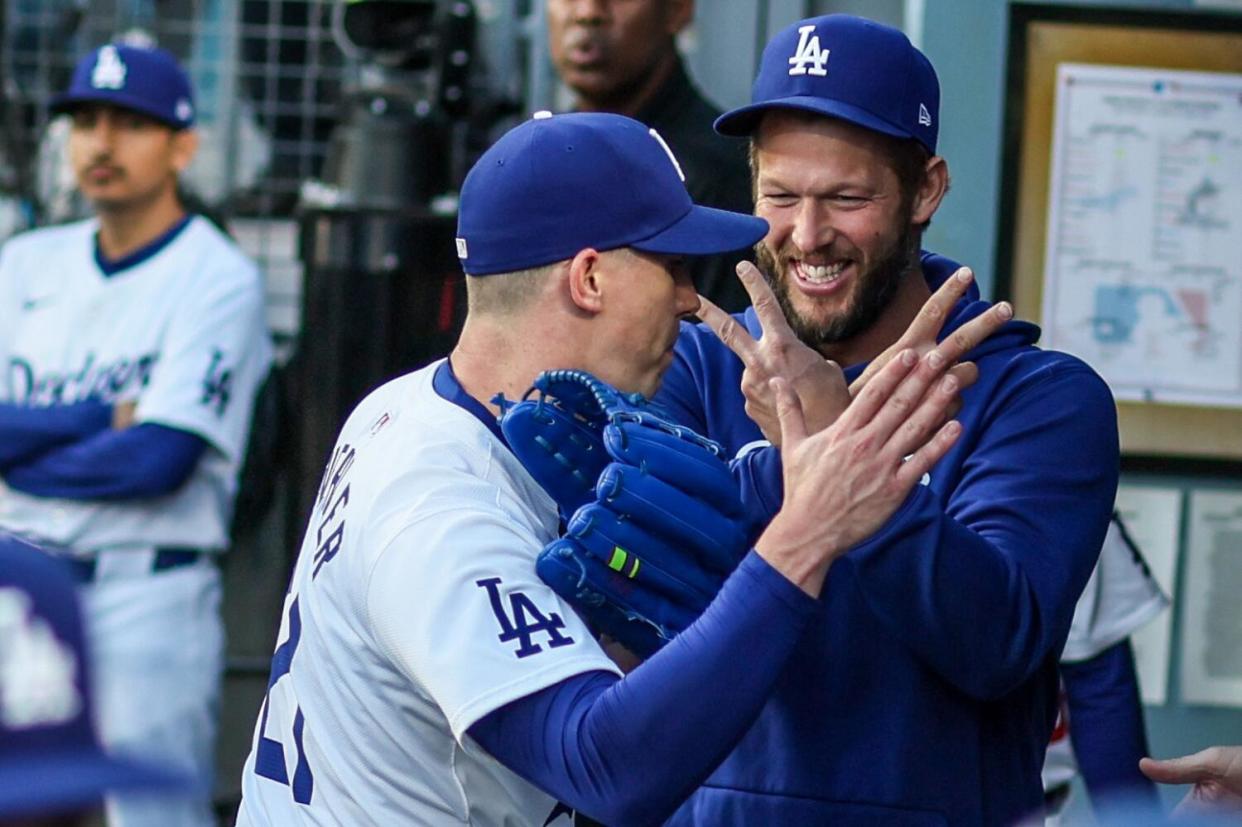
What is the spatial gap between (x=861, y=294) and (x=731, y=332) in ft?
1.29

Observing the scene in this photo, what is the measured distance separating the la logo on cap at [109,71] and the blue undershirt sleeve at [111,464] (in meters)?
1.00

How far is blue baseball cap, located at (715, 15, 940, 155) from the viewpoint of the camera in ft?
10.2

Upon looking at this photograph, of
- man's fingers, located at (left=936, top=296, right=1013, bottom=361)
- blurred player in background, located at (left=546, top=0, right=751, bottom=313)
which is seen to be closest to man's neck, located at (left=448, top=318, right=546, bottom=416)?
man's fingers, located at (left=936, top=296, right=1013, bottom=361)

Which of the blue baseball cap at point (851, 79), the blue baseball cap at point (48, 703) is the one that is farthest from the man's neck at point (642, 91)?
the blue baseball cap at point (48, 703)

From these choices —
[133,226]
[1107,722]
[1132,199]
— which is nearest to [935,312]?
[1107,722]

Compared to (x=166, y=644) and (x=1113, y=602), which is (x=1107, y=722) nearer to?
(x=1113, y=602)

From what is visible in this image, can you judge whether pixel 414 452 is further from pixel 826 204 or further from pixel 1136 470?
pixel 1136 470

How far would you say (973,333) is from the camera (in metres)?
2.83

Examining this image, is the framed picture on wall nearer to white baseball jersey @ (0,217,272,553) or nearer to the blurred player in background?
the blurred player in background

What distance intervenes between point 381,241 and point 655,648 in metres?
3.17

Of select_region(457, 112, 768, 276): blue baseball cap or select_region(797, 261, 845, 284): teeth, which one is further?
select_region(797, 261, 845, 284): teeth

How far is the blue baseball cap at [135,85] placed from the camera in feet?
18.5

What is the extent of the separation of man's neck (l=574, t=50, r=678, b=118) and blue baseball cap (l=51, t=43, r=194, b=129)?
125 centimetres

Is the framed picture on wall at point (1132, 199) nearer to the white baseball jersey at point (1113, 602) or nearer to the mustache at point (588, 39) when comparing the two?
the white baseball jersey at point (1113, 602)
